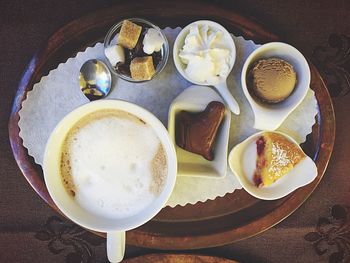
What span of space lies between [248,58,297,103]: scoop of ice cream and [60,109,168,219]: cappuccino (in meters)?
0.31

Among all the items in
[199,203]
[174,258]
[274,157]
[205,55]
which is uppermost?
[205,55]

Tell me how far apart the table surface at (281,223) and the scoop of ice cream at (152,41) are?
7.1 inches

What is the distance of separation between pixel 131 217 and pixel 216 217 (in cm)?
28

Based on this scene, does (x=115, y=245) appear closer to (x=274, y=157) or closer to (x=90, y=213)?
(x=90, y=213)

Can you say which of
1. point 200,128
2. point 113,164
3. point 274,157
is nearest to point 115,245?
point 113,164

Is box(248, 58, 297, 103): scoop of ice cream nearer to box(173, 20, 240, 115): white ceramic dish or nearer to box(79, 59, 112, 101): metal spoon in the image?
box(173, 20, 240, 115): white ceramic dish

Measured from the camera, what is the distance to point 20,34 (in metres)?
1.48

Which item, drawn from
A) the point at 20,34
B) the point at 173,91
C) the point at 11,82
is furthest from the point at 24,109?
the point at 173,91

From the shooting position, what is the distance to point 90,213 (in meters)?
1.35

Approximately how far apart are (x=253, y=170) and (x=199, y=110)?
0.22 metres

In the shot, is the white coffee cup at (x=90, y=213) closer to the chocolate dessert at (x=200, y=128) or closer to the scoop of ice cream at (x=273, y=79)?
the chocolate dessert at (x=200, y=128)

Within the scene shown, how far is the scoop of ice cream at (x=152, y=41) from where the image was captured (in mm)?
1365

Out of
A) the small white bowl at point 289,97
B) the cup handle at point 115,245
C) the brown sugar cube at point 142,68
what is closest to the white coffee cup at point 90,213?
the cup handle at point 115,245

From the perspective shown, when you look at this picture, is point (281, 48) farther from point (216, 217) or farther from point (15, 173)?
point (15, 173)
